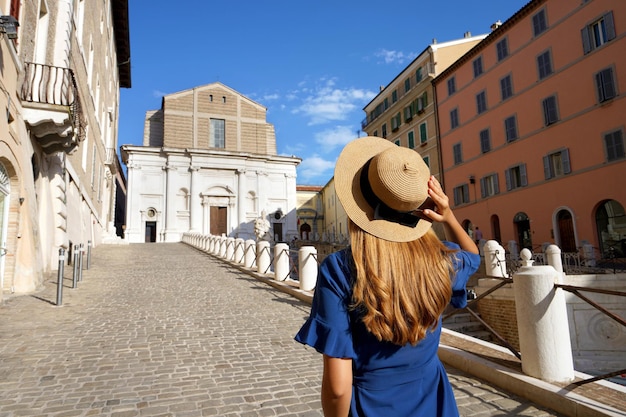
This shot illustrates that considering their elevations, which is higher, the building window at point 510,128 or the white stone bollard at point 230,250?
the building window at point 510,128

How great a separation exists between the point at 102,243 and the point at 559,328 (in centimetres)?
2882

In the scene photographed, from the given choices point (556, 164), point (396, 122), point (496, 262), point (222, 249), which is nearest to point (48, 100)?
point (222, 249)

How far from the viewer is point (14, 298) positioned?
28.1 feet

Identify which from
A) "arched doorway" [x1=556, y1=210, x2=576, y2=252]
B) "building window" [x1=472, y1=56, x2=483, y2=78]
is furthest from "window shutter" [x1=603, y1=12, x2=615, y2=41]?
"building window" [x1=472, y1=56, x2=483, y2=78]

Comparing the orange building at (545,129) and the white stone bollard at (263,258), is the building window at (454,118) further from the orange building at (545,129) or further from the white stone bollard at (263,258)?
the white stone bollard at (263,258)

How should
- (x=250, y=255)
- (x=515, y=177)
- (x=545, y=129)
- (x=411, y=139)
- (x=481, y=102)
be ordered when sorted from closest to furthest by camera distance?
(x=250, y=255) → (x=545, y=129) → (x=515, y=177) → (x=481, y=102) → (x=411, y=139)

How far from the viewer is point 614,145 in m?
18.4

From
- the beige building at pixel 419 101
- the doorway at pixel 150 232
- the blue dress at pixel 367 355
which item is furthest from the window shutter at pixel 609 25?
the doorway at pixel 150 232

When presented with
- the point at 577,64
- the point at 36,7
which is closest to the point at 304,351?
the point at 36,7

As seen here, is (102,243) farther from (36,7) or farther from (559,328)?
(559,328)

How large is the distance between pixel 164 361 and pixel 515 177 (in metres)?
24.3

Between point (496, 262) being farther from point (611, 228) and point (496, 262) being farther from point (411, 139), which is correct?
point (411, 139)

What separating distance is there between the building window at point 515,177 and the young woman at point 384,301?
81.9 feet

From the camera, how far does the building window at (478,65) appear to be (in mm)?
27562
